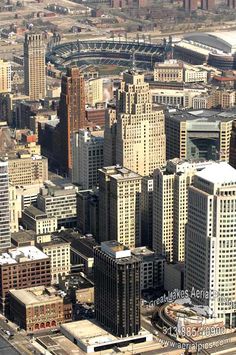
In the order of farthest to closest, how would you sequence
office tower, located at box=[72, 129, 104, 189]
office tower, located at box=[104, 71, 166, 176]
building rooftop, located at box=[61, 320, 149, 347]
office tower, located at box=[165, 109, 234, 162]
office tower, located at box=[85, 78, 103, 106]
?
office tower, located at box=[85, 78, 103, 106] → office tower, located at box=[165, 109, 234, 162] → office tower, located at box=[72, 129, 104, 189] → office tower, located at box=[104, 71, 166, 176] → building rooftop, located at box=[61, 320, 149, 347]

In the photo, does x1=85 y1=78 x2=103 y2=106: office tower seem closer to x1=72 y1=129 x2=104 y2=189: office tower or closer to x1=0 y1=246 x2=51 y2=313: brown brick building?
x1=72 y1=129 x2=104 y2=189: office tower

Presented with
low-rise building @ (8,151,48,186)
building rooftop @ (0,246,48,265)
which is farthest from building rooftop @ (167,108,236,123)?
building rooftop @ (0,246,48,265)

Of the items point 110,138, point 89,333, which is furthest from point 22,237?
point 89,333

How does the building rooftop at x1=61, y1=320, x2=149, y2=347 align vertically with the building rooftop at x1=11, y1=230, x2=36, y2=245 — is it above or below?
below

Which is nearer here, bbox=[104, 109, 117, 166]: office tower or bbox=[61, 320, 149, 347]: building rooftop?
bbox=[61, 320, 149, 347]: building rooftop

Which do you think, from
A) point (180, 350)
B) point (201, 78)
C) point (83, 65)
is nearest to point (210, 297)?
point (180, 350)


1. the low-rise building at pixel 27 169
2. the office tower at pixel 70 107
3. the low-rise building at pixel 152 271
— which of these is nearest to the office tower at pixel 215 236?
the low-rise building at pixel 152 271
